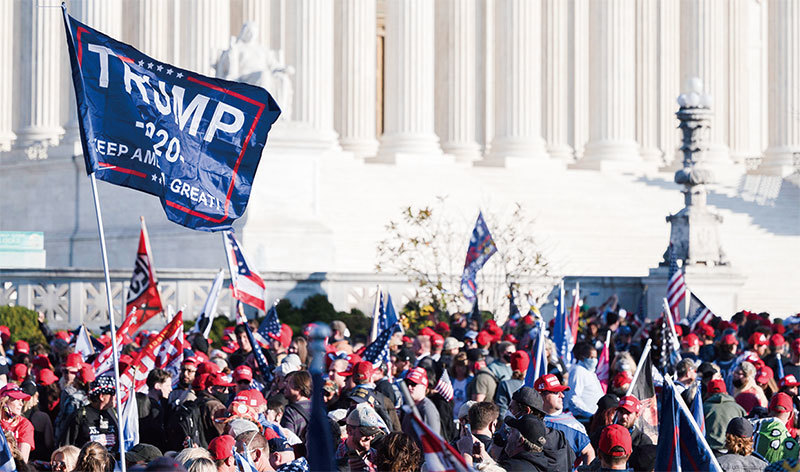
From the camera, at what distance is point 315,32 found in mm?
48531

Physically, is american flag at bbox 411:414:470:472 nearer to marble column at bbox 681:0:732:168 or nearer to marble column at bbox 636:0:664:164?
marble column at bbox 681:0:732:168

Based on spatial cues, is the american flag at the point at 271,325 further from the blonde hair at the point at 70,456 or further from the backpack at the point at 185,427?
the blonde hair at the point at 70,456

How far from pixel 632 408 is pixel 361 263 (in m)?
29.0

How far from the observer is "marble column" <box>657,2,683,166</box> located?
62.0 meters

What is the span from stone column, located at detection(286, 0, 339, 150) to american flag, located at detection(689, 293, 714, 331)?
24.9 m

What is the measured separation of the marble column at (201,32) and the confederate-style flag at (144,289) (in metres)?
28.7

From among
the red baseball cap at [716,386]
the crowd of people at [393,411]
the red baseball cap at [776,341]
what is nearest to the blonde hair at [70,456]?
the crowd of people at [393,411]

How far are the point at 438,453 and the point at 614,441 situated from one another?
299 cm

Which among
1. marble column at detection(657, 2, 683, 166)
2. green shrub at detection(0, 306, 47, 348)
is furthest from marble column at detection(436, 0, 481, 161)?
green shrub at detection(0, 306, 47, 348)

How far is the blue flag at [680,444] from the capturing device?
9.54m

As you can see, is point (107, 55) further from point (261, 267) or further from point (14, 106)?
point (14, 106)

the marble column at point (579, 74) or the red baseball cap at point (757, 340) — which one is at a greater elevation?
the marble column at point (579, 74)

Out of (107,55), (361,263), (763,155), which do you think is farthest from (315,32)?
(107,55)

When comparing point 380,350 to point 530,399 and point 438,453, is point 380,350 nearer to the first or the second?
point 530,399
